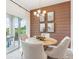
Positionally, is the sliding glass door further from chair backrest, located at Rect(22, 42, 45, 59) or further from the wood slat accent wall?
chair backrest, located at Rect(22, 42, 45, 59)

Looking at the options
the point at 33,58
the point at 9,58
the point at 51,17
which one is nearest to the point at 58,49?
the point at 33,58

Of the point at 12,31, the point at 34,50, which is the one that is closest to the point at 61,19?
the point at 12,31

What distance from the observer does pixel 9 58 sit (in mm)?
4375

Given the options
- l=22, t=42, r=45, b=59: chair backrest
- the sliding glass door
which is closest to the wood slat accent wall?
the sliding glass door

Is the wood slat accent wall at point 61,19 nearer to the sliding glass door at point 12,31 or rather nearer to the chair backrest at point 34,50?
the sliding glass door at point 12,31

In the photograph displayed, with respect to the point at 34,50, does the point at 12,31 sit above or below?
above

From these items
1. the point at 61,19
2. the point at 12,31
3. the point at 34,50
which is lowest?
the point at 34,50

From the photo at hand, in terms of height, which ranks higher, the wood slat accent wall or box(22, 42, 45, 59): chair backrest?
the wood slat accent wall

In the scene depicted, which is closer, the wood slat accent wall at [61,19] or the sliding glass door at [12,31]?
the sliding glass door at [12,31]

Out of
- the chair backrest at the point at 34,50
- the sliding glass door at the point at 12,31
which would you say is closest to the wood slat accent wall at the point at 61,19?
the sliding glass door at the point at 12,31

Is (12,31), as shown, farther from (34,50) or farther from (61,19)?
(34,50)

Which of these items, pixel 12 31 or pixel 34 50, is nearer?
pixel 34 50

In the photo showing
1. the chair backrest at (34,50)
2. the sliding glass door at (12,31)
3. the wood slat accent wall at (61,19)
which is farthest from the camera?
the wood slat accent wall at (61,19)

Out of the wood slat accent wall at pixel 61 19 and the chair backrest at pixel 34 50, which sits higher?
the wood slat accent wall at pixel 61 19
